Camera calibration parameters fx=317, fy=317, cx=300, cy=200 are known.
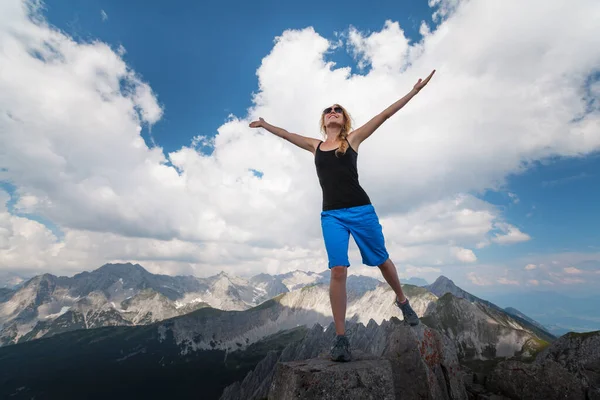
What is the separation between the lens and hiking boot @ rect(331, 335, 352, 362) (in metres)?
6.11

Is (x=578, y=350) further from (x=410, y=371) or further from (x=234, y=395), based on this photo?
(x=234, y=395)

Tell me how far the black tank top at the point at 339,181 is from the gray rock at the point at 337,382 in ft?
10.2

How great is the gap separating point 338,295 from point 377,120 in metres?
4.24

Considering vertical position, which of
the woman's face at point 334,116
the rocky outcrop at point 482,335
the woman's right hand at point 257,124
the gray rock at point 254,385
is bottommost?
the gray rock at point 254,385

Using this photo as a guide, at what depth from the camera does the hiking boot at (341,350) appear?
20.0 feet

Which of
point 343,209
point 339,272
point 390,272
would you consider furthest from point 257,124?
point 390,272

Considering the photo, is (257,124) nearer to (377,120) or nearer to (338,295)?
(377,120)

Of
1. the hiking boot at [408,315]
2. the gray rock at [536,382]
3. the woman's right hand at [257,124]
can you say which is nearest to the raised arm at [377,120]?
the woman's right hand at [257,124]

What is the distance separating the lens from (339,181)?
700cm

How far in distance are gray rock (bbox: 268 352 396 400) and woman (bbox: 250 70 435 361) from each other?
0.78m

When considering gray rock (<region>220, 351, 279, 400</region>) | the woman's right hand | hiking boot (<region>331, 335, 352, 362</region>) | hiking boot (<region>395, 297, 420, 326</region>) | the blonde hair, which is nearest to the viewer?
hiking boot (<region>331, 335, 352, 362</region>)

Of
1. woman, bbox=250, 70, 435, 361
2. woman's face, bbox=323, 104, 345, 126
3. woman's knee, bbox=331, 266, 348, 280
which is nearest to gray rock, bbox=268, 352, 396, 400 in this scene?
woman, bbox=250, 70, 435, 361

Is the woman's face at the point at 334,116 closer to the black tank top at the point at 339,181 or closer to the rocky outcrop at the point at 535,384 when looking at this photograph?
the black tank top at the point at 339,181

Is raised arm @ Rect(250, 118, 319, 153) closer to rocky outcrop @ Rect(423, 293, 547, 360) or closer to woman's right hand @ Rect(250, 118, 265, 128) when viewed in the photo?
woman's right hand @ Rect(250, 118, 265, 128)
